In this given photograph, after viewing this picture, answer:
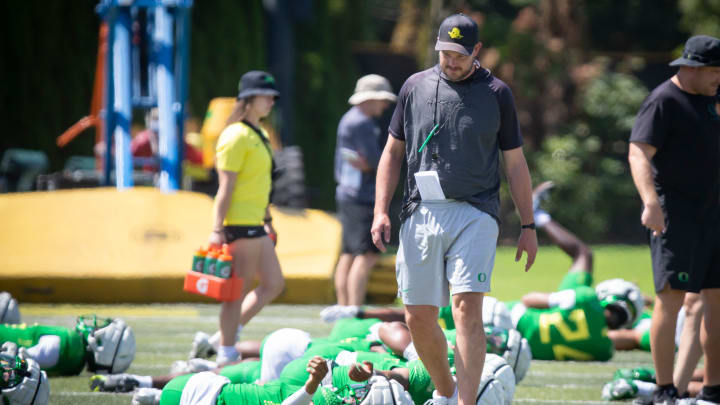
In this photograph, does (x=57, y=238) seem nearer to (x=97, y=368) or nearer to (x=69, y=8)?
(x=97, y=368)

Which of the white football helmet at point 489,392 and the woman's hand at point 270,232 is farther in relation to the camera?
the woman's hand at point 270,232

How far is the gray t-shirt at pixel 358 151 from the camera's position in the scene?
1025 cm

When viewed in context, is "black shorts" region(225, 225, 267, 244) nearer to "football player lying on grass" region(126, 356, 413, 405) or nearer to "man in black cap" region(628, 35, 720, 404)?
"football player lying on grass" region(126, 356, 413, 405)

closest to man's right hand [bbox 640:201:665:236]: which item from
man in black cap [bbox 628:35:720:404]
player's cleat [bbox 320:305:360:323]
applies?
man in black cap [bbox 628:35:720:404]

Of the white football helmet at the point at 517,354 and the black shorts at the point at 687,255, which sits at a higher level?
the black shorts at the point at 687,255

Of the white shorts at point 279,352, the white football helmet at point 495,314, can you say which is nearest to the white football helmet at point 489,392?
the white shorts at point 279,352

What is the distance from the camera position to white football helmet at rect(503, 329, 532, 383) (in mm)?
6934

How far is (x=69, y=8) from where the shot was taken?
24859 millimetres

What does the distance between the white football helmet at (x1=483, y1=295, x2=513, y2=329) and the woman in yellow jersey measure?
142 cm

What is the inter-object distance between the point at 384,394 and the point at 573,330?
12.3 ft

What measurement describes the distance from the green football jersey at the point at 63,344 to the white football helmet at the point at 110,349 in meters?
0.07

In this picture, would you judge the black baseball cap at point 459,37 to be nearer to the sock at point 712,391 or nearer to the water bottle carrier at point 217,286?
the sock at point 712,391

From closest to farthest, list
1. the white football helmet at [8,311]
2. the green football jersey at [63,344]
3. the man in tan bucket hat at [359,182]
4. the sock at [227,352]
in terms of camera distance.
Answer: the green football jersey at [63,344], the sock at [227,352], the white football helmet at [8,311], the man in tan bucket hat at [359,182]

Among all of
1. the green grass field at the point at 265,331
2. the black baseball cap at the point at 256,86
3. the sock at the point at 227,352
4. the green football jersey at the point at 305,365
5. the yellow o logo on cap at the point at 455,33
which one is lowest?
the green grass field at the point at 265,331
